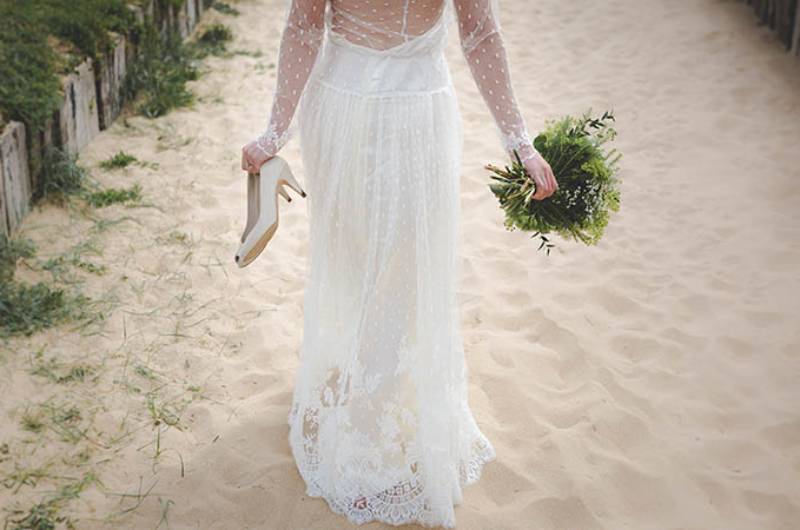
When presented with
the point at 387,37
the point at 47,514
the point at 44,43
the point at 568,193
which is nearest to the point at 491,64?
the point at 387,37

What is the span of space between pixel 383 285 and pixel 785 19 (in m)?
5.68

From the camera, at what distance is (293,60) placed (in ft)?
8.71

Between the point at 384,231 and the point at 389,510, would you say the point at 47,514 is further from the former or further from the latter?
the point at 384,231

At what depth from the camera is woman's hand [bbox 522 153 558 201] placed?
2.73 meters

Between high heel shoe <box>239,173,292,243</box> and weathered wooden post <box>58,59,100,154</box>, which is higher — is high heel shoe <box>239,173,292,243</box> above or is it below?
above

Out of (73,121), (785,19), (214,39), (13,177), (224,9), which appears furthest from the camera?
(224,9)

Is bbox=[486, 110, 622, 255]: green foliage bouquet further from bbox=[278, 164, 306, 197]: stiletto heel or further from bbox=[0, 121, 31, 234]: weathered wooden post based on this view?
bbox=[0, 121, 31, 234]: weathered wooden post

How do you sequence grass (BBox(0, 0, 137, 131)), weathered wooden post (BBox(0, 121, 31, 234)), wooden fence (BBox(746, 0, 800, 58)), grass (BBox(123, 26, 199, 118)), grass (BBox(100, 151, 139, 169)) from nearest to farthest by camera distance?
weathered wooden post (BBox(0, 121, 31, 234)) < grass (BBox(0, 0, 137, 131)) < grass (BBox(100, 151, 139, 169)) < grass (BBox(123, 26, 199, 118)) < wooden fence (BBox(746, 0, 800, 58))

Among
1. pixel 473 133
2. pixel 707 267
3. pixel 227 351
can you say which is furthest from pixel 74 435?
pixel 473 133

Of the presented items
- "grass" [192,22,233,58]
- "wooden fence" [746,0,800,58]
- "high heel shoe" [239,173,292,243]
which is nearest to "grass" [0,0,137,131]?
"grass" [192,22,233,58]

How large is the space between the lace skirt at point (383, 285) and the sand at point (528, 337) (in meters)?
0.20

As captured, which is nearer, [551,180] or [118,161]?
[551,180]

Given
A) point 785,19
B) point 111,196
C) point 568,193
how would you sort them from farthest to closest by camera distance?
point 785,19, point 111,196, point 568,193

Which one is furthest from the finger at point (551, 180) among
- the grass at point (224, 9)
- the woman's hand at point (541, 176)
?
the grass at point (224, 9)
